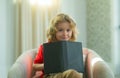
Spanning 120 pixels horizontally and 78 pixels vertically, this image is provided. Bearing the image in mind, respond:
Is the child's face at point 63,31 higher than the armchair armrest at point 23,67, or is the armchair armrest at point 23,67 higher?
the child's face at point 63,31

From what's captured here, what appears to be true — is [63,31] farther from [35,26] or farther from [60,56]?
[35,26]

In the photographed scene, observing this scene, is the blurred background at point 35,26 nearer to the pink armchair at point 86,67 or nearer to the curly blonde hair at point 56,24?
the pink armchair at point 86,67

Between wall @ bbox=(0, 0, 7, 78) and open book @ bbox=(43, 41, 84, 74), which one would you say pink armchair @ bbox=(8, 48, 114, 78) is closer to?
→ open book @ bbox=(43, 41, 84, 74)

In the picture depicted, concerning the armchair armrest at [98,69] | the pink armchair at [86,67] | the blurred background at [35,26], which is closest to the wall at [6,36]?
the blurred background at [35,26]

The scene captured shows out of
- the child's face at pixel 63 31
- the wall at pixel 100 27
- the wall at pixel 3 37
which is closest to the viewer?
the child's face at pixel 63 31

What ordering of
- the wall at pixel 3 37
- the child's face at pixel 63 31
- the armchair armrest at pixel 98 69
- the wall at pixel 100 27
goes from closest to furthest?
the armchair armrest at pixel 98 69, the child's face at pixel 63 31, the wall at pixel 3 37, the wall at pixel 100 27

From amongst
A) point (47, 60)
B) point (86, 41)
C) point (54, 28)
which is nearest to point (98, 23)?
point (86, 41)

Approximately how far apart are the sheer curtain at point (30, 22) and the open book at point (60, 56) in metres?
1.17

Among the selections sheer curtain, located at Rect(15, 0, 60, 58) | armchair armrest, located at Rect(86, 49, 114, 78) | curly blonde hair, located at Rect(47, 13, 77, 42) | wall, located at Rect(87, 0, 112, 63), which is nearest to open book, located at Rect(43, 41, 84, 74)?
armchair armrest, located at Rect(86, 49, 114, 78)

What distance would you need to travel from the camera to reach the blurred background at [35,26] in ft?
9.34

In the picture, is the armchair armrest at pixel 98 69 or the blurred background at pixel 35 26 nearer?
the armchair armrest at pixel 98 69

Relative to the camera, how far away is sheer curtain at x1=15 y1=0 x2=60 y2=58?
2.85m

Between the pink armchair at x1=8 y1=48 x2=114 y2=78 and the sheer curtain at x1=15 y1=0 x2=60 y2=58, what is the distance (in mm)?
694

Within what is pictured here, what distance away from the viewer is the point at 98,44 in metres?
3.21
